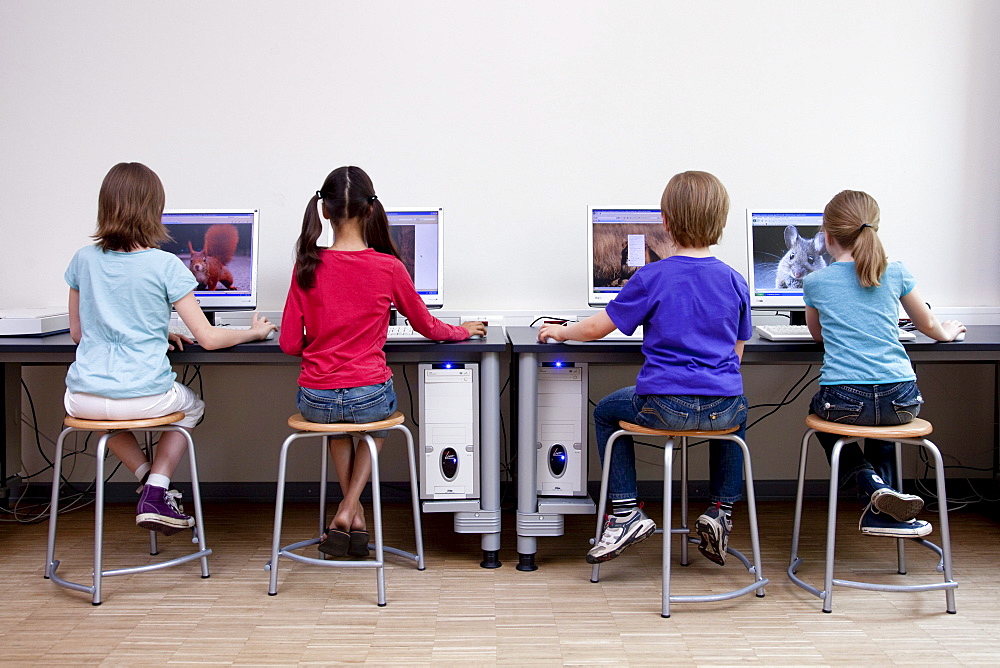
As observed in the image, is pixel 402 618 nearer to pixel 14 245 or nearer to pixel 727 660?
pixel 727 660

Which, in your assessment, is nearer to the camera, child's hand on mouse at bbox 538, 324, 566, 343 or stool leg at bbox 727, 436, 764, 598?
stool leg at bbox 727, 436, 764, 598

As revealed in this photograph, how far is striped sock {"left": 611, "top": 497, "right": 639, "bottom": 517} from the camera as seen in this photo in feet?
7.98

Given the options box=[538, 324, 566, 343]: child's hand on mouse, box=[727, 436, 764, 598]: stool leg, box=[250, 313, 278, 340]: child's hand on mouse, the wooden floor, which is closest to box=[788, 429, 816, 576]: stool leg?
the wooden floor

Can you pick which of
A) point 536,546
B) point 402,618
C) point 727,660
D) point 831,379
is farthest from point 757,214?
point 402,618

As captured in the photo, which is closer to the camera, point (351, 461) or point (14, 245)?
point (351, 461)

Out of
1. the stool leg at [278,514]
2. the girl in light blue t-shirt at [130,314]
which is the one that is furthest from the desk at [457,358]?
the stool leg at [278,514]

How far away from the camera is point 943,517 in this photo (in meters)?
2.27

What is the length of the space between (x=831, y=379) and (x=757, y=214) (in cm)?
79

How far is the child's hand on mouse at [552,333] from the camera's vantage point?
2.50m

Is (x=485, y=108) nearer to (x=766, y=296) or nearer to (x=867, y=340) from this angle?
(x=766, y=296)

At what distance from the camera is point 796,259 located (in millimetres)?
2945

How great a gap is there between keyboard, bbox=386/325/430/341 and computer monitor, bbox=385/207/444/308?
0.25 metres

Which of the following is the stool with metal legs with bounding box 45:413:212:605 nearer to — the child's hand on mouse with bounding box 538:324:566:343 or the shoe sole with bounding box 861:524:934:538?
the child's hand on mouse with bounding box 538:324:566:343

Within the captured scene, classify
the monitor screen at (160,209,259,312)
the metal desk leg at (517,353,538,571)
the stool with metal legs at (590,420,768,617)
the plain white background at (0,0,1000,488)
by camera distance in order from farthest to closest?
the plain white background at (0,0,1000,488), the monitor screen at (160,209,259,312), the metal desk leg at (517,353,538,571), the stool with metal legs at (590,420,768,617)
